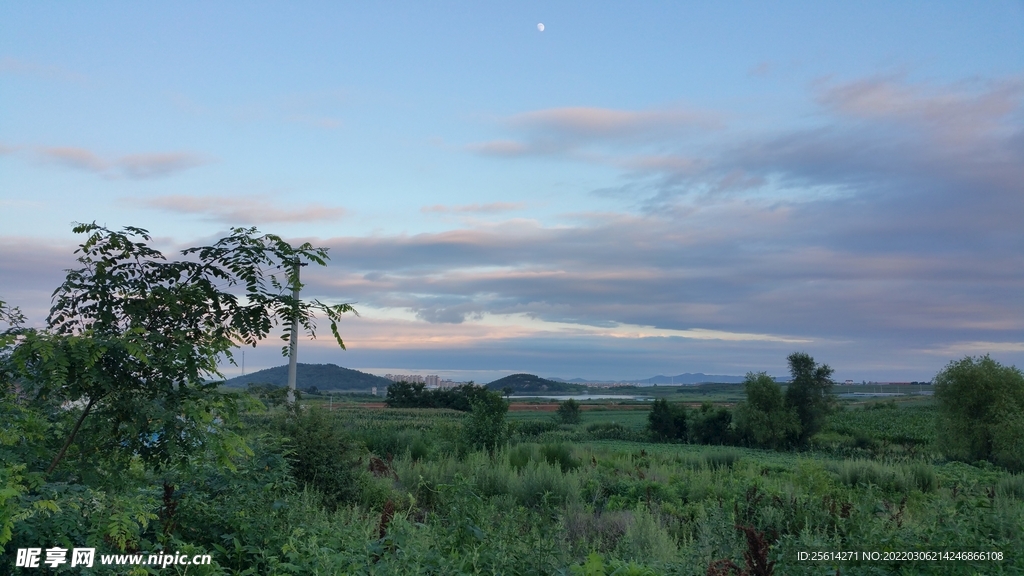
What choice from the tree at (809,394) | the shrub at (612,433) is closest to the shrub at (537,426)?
the shrub at (612,433)

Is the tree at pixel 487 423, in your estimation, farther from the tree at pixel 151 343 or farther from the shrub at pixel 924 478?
the tree at pixel 151 343

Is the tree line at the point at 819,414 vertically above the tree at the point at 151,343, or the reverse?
the tree at the point at 151,343

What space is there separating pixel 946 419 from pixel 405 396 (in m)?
50.2

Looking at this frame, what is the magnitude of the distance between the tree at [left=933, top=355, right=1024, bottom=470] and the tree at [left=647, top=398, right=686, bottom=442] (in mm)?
20155

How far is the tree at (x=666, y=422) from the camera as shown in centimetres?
4442

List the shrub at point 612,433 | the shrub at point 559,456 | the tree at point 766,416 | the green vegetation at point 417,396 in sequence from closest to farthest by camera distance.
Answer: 1. the shrub at point 559,456
2. the tree at point 766,416
3. the shrub at point 612,433
4. the green vegetation at point 417,396

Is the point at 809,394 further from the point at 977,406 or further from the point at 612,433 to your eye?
the point at 977,406

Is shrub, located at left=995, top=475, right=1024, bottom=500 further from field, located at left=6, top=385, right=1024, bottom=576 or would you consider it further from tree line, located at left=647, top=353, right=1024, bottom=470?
tree line, located at left=647, top=353, right=1024, bottom=470

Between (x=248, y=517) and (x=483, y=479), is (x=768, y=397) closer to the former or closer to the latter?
(x=483, y=479)

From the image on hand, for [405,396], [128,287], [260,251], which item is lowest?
[405,396]

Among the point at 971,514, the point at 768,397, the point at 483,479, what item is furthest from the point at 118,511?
the point at 768,397

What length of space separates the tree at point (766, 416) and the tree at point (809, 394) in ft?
2.65

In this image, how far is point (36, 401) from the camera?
14.9 feet

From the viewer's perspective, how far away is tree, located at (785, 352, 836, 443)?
3916 centimetres
